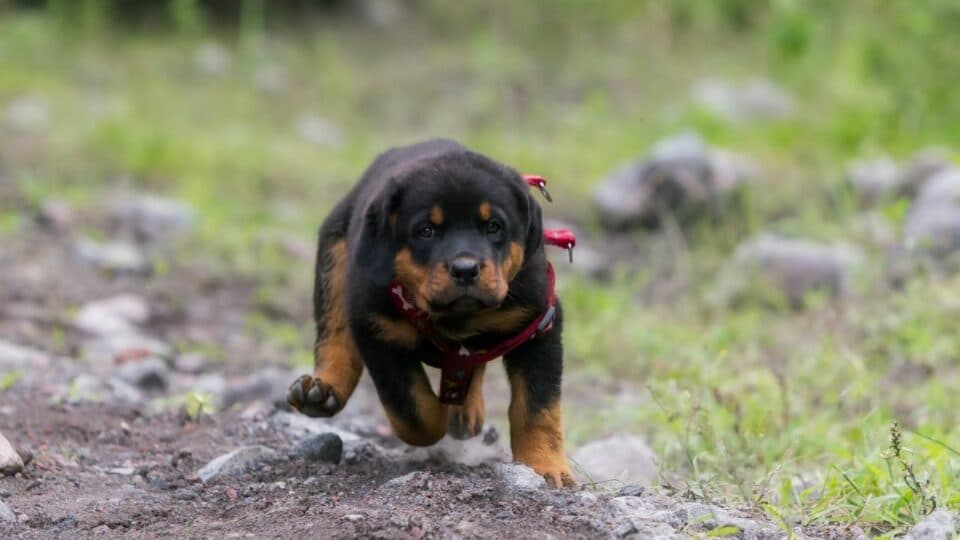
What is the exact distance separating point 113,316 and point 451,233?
383 centimetres

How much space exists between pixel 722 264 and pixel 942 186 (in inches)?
54.7

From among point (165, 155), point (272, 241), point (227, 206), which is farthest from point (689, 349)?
point (165, 155)

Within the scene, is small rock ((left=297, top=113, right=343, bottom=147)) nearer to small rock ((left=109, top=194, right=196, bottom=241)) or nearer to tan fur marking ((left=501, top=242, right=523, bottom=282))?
small rock ((left=109, top=194, right=196, bottom=241))

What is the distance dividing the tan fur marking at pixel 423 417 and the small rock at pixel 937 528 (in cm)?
144

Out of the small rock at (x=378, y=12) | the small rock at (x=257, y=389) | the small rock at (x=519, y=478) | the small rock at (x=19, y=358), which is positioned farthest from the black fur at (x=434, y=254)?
the small rock at (x=378, y=12)

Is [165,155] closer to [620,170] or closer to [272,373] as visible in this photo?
[620,170]

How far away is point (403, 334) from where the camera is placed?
13.9 feet

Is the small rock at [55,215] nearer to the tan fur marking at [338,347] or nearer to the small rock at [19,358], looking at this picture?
the small rock at [19,358]

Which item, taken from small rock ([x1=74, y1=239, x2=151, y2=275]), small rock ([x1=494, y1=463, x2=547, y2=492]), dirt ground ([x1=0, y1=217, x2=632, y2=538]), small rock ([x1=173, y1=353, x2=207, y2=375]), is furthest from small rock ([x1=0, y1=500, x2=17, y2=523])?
small rock ([x1=74, y1=239, x2=151, y2=275])

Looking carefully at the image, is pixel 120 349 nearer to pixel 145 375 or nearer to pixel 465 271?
pixel 145 375

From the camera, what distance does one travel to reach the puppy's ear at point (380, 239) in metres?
4.11

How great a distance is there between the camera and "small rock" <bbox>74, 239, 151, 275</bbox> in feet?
27.5

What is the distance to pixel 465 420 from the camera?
4.70 metres

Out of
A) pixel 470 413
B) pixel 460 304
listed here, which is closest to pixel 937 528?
pixel 460 304
